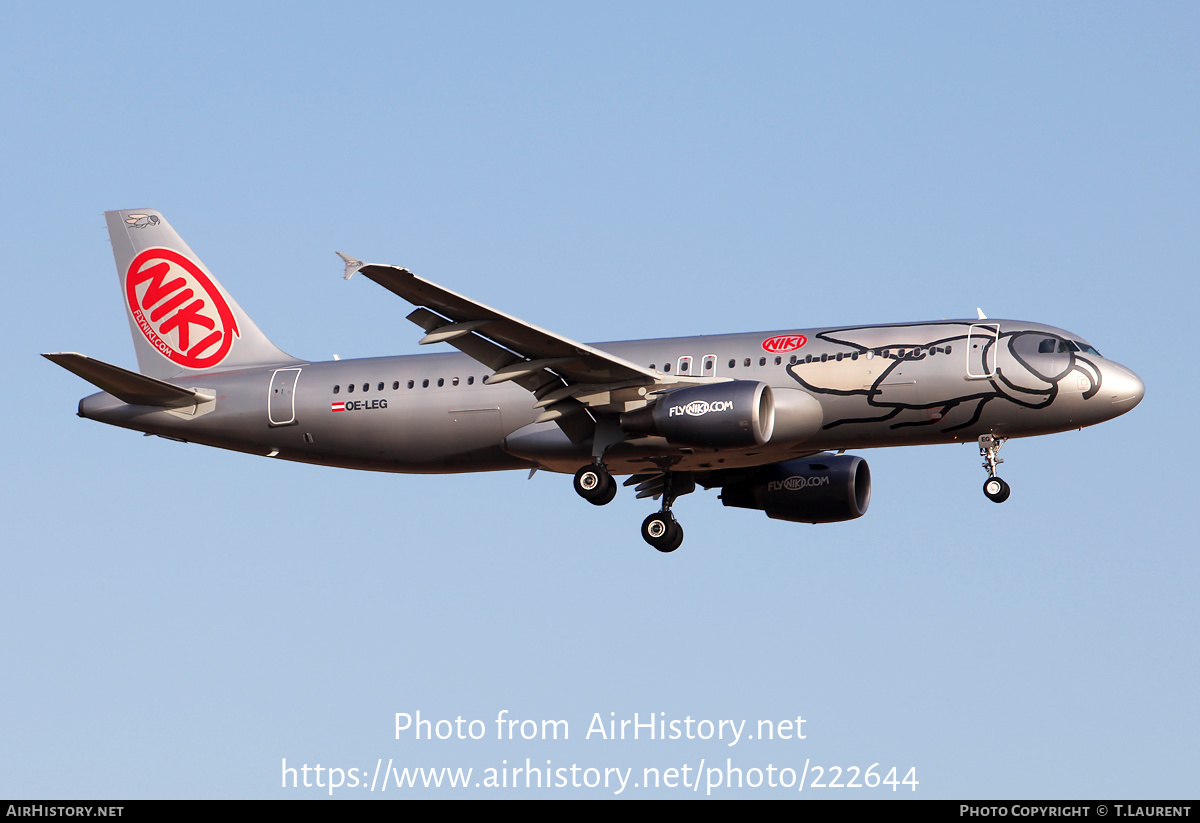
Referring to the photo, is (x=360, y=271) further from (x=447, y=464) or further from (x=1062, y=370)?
(x=1062, y=370)

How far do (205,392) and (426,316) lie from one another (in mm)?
9242

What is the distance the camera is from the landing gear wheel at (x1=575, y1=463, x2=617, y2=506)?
119 ft

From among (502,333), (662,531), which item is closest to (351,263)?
(502,333)

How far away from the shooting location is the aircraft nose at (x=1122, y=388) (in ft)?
114

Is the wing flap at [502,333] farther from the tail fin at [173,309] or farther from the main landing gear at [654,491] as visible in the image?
the tail fin at [173,309]

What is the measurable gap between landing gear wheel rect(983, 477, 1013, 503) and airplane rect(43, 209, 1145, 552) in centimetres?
3

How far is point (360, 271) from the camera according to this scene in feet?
100

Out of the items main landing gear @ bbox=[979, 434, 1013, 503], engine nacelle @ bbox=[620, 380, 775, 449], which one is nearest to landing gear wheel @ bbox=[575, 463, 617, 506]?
engine nacelle @ bbox=[620, 380, 775, 449]

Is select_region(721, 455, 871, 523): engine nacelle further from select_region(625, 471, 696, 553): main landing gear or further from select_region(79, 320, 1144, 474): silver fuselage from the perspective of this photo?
select_region(79, 320, 1144, 474): silver fuselage

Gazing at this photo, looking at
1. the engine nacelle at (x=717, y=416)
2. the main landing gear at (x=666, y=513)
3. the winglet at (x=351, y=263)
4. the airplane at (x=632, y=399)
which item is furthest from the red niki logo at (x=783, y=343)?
the winglet at (x=351, y=263)

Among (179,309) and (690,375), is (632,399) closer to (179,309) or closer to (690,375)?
(690,375)

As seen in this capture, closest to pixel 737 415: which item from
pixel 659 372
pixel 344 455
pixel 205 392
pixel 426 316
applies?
pixel 659 372

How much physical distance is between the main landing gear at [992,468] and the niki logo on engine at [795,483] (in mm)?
5720

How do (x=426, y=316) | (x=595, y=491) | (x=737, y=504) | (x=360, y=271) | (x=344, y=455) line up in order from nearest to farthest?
(x=360, y=271) → (x=426, y=316) → (x=595, y=491) → (x=344, y=455) → (x=737, y=504)
